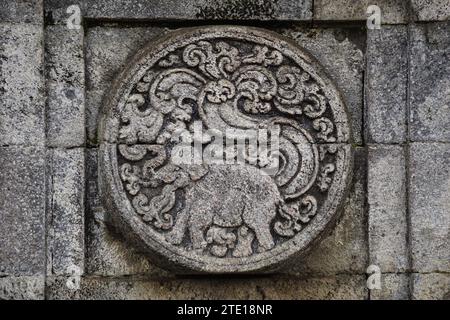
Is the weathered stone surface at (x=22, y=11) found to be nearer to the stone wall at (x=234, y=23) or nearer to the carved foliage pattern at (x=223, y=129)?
the stone wall at (x=234, y=23)

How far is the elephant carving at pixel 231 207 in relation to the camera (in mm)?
4398

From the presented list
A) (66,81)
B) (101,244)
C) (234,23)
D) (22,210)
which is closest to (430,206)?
(234,23)

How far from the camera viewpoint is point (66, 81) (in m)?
4.46

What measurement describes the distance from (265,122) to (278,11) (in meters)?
0.59

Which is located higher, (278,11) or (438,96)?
(278,11)

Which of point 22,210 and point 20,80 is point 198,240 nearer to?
point 22,210

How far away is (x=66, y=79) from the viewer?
4457 millimetres

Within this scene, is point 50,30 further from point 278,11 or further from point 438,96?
Result: point 438,96

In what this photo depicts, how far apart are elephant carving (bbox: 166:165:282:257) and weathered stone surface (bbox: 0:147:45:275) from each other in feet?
2.23

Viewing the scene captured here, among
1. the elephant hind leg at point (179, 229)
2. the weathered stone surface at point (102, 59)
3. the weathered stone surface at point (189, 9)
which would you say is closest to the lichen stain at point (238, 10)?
the weathered stone surface at point (189, 9)

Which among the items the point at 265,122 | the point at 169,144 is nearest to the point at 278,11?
the point at 265,122

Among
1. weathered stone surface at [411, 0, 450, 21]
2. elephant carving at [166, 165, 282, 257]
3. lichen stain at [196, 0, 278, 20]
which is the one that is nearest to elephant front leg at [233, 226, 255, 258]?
elephant carving at [166, 165, 282, 257]
